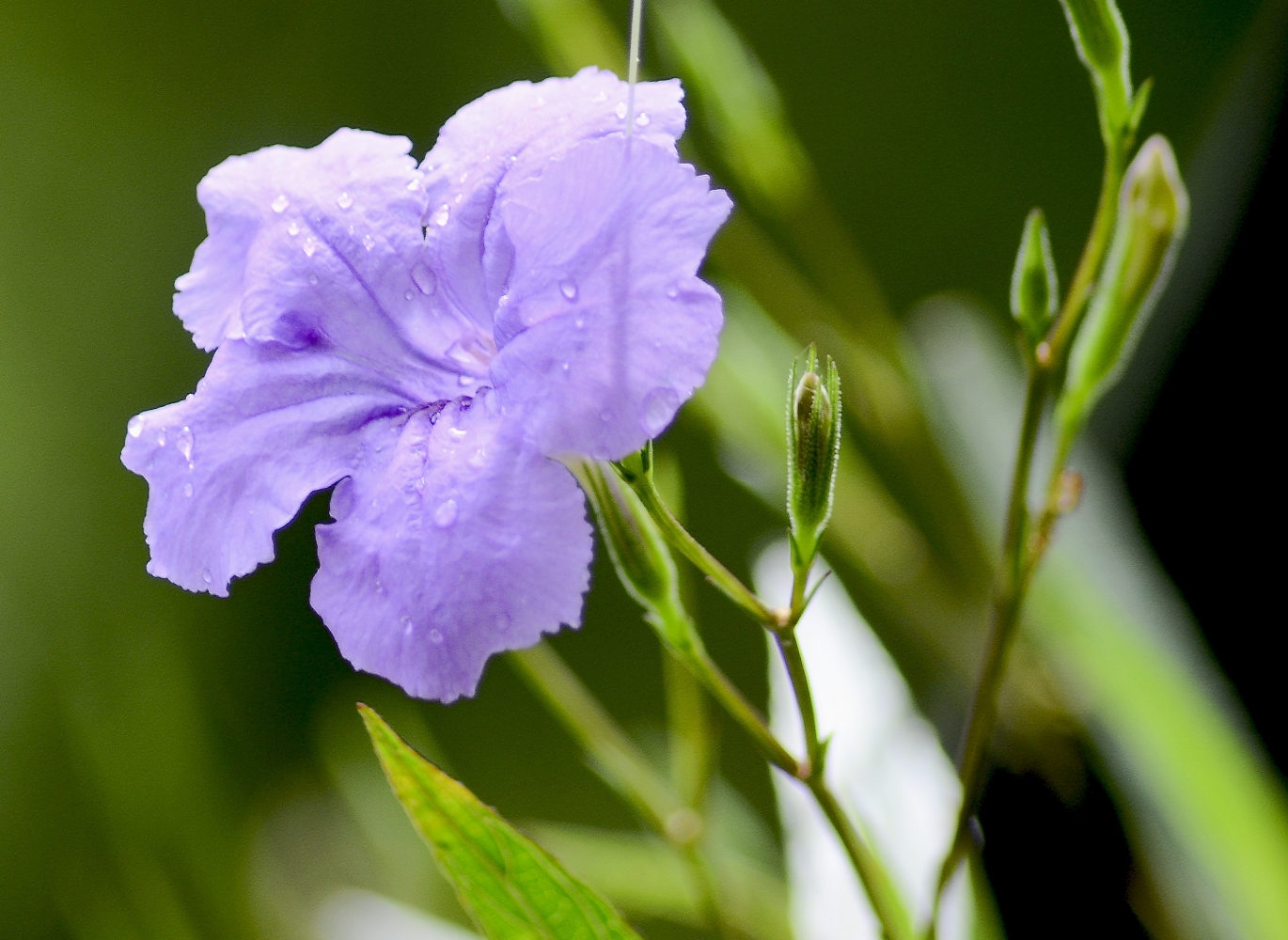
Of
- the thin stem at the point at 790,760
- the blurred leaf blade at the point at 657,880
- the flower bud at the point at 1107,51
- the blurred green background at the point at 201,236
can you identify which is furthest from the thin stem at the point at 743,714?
the blurred green background at the point at 201,236

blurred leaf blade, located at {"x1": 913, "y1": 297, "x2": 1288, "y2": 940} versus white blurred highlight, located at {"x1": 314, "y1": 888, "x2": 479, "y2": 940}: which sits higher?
blurred leaf blade, located at {"x1": 913, "y1": 297, "x2": 1288, "y2": 940}

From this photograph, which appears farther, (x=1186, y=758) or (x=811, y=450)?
(x=1186, y=758)

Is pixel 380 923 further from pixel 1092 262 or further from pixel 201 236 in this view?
pixel 201 236

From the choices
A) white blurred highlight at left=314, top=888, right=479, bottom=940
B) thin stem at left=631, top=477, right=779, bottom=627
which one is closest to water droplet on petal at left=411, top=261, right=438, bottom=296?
thin stem at left=631, top=477, right=779, bottom=627

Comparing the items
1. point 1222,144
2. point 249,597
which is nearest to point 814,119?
point 1222,144

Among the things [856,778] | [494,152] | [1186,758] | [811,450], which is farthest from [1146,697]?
[494,152]

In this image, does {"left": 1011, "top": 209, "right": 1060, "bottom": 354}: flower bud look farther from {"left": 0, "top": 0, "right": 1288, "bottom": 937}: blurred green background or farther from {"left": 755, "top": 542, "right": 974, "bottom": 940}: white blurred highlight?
{"left": 0, "top": 0, "right": 1288, "bottom": 937}: blurred green background
